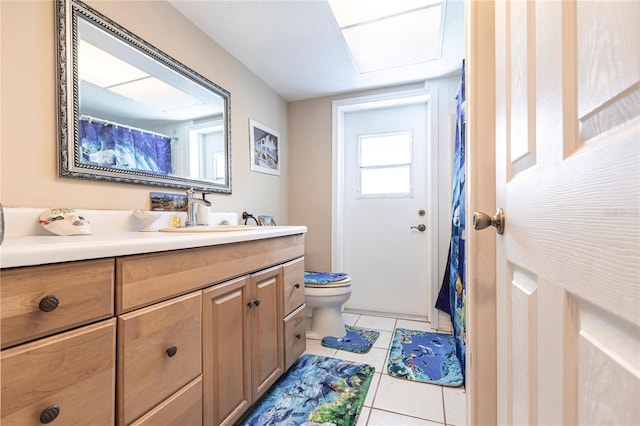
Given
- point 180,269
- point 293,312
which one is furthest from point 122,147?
point 293,312

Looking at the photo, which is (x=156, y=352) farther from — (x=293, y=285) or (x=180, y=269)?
(x=293, y=285)

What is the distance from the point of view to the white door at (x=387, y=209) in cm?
262

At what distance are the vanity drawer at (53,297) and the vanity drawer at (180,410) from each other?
0.36 metres

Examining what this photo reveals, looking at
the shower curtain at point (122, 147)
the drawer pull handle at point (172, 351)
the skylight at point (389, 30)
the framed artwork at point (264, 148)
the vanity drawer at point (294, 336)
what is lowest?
the vanity drawer at point (294, 336)

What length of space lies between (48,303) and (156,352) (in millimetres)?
344

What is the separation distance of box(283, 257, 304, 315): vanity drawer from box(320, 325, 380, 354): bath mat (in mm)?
505

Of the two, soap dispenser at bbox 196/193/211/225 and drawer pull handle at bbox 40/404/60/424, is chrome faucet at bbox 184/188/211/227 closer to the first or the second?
soap dispenser at bbox 196/193/211/225

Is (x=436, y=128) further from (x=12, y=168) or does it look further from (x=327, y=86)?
(x=12, y=168)

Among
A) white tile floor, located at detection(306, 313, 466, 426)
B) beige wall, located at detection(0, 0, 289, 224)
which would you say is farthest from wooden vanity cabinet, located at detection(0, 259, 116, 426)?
white tile floor, located at detection(306, 313, 466, 426)

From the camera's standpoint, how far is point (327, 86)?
8.32ft

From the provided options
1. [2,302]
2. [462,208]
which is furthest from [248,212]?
[2,302]

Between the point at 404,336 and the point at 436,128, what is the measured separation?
173 cm

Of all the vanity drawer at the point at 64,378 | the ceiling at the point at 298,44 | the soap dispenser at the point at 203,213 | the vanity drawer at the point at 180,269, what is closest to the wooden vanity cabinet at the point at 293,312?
the vanity drawer at the point at 180,269

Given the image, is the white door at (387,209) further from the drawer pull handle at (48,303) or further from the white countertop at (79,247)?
the drawer pull handle at (48,303)
